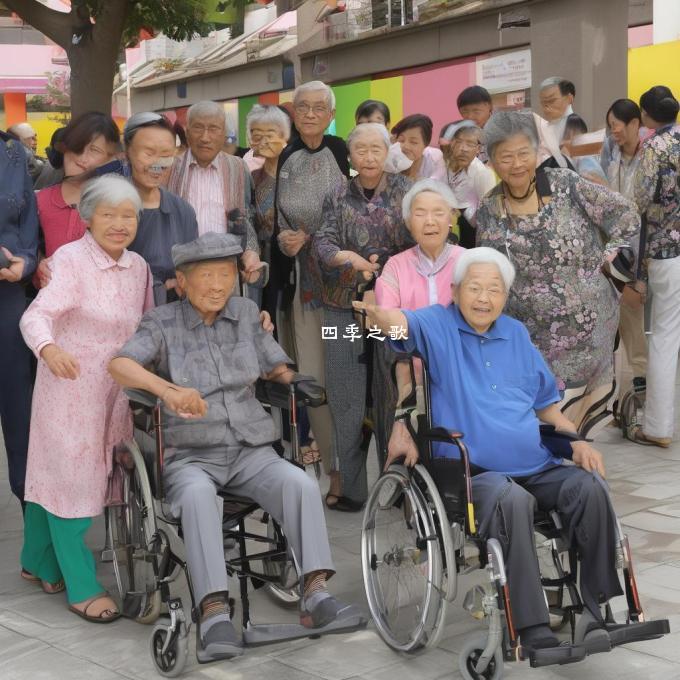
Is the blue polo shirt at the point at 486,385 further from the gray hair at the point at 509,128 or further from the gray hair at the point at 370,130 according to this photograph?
the gray hair at the point at 370,130

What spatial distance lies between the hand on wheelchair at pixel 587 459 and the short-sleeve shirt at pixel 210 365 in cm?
98

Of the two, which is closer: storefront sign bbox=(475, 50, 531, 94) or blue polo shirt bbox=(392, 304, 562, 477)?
blue polo shirt bbox=(392, 304, 562, 477)

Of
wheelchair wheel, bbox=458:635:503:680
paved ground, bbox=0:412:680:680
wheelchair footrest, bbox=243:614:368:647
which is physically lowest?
paved ground, bbox=0:412:680:680

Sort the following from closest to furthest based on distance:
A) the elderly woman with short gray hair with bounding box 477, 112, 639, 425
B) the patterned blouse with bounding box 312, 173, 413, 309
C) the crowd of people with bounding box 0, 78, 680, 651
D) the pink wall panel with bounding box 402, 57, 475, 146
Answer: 1. the crowd of people with bounding box 0, 78, 680, 651
2. the elderly woman with short gray hair with bounding box 477, 112, 639, 425
3. the patterned blouse with bounding box 312, 173, 413, 309
4. the pink wall panel with bounding box 402, 57, 475, 146

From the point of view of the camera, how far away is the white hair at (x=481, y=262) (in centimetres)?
375

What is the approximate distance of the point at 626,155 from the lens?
7.09 m

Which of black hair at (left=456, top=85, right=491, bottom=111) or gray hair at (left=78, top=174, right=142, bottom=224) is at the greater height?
black hair at (left=456, top=85, right=491, bottom=111)

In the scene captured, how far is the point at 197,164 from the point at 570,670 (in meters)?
3.02

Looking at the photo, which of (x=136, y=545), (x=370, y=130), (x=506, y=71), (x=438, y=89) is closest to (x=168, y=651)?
(x=136, y=545)

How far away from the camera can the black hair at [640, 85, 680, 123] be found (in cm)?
607

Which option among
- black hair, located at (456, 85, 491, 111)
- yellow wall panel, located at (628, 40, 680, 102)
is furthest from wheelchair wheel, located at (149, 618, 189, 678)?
yellow wall panel, located at (628, 40, 680, 102)

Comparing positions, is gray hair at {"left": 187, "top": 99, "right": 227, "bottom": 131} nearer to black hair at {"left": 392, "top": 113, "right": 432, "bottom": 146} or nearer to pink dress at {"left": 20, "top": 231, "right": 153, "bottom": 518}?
black hair at {"left": 392, "top": 113, "right": 432, "bottom": 146}

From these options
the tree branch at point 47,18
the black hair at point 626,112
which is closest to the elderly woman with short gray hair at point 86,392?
the black hair at point 626,112

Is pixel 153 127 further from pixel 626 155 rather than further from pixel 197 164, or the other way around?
→ pixel 626 155
